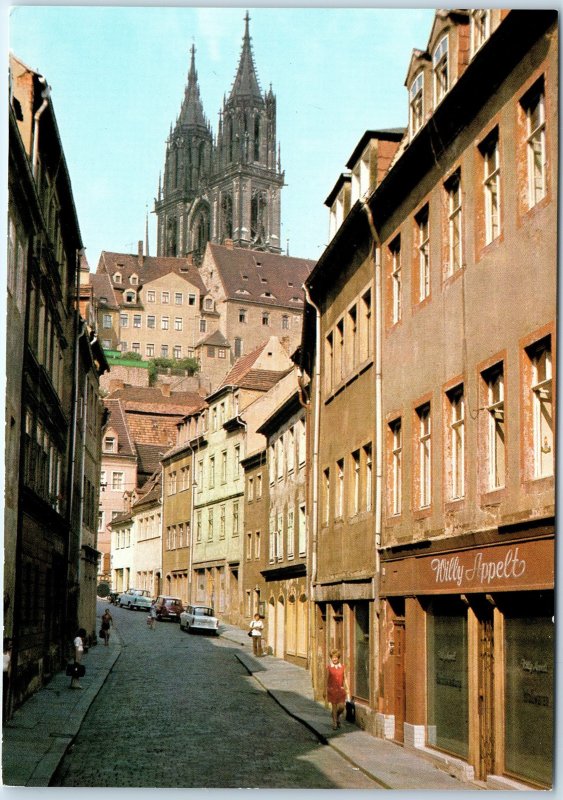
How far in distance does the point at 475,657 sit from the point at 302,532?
2016cm

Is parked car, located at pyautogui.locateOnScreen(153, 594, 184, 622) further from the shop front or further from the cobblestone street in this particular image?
the shop front

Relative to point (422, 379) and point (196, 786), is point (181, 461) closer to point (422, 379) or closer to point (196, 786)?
point (422, 379)

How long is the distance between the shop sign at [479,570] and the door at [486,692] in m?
0.43

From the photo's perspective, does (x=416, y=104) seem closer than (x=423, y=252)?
Yes

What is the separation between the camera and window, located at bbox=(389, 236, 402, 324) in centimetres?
1952

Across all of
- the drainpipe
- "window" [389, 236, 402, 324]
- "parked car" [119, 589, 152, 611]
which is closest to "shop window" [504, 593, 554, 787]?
"window" [389, 236, 402, 324]

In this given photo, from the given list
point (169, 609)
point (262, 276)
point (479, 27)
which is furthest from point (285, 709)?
point (262, 276)

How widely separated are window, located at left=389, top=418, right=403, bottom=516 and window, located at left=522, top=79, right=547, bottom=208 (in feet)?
20.6

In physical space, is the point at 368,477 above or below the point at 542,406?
below

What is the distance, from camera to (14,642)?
17906 millimetres

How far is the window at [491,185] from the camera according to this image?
1471 centimetres

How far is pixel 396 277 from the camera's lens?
65.1 feet

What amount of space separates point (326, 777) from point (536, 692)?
271 cm

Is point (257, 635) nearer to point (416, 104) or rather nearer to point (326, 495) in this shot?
point (326, 495)
